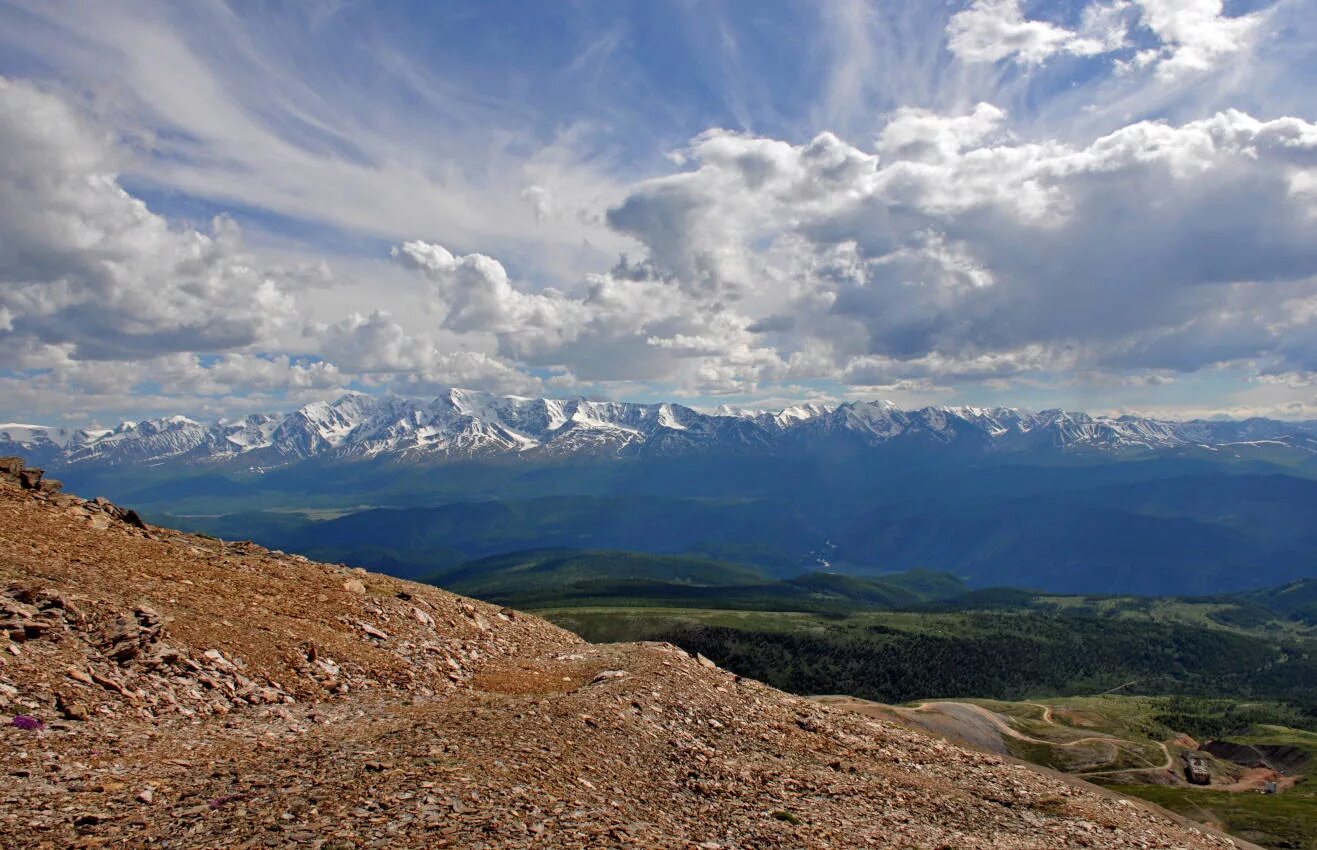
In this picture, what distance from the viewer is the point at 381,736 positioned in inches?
873

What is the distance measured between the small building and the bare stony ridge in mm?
102563

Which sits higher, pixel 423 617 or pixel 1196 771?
pixel 423 617

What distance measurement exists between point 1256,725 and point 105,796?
255143 millimetres

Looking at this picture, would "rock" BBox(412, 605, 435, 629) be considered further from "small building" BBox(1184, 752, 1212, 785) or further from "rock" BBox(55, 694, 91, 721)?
"small building" BBox(1184, 752, 1212, 785)

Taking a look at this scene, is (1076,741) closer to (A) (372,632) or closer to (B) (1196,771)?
(B) (1196,771)

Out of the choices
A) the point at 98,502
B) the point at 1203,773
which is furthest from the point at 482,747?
the point at 1203,773

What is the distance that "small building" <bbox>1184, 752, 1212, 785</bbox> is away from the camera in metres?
115

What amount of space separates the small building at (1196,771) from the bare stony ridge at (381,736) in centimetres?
10256

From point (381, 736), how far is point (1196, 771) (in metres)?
141

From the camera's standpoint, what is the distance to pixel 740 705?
33.9m

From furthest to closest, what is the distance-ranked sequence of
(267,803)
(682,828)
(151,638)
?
(151,638), (682,828), (267,803)

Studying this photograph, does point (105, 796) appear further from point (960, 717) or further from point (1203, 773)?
point (1203, 773)

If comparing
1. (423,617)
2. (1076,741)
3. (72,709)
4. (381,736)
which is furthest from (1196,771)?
(72,709)

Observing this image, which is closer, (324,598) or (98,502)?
(324,598)
